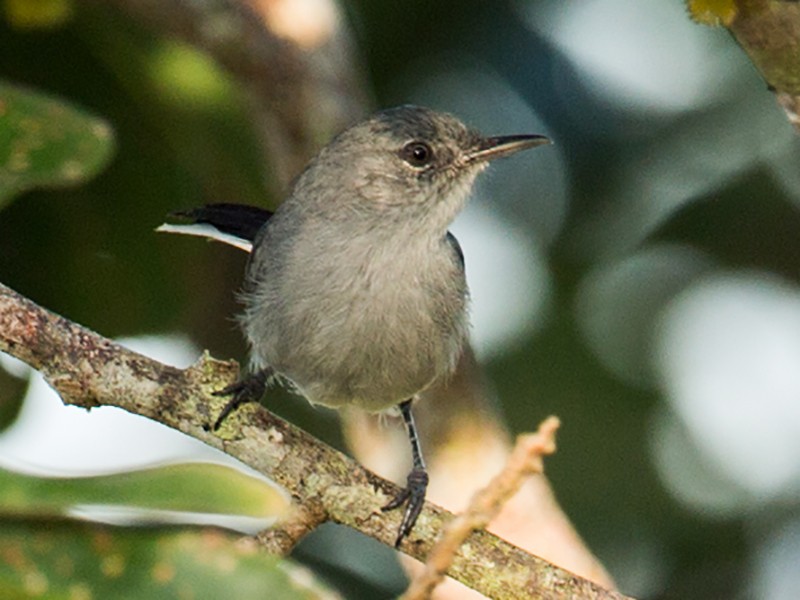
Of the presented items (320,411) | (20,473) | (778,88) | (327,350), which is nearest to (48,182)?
(327,350)

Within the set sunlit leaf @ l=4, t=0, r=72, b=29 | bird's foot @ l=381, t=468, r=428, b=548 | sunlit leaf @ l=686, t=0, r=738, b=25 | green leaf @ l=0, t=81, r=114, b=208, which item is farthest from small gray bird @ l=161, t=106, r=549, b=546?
sunlit leaf @ l=686, t=0, r=738, b=25

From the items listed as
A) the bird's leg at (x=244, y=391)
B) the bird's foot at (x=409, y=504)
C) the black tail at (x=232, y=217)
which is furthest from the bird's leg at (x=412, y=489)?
the black tail at (x=232, y=217)

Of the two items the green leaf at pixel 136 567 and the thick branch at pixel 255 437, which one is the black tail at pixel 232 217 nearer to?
the thick branch at pixel 255 437

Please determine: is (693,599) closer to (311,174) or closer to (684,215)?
(684,215)

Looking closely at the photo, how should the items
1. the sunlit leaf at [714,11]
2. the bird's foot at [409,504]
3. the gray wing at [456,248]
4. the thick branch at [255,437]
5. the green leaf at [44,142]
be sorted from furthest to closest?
the gray wing at [456,248]
the green leaf at [44,142]
the bird's foot at [409,504]
the thick branch at [255,437]
the sunlit leaf at [714,11]

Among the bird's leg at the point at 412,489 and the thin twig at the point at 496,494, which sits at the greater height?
the bird's leg at the point at 412,489

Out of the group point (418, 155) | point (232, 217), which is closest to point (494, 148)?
point (418, 155)

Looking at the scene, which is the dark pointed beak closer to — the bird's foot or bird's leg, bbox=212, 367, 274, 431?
bird's leg, bbox=212, 367, 274, 431
